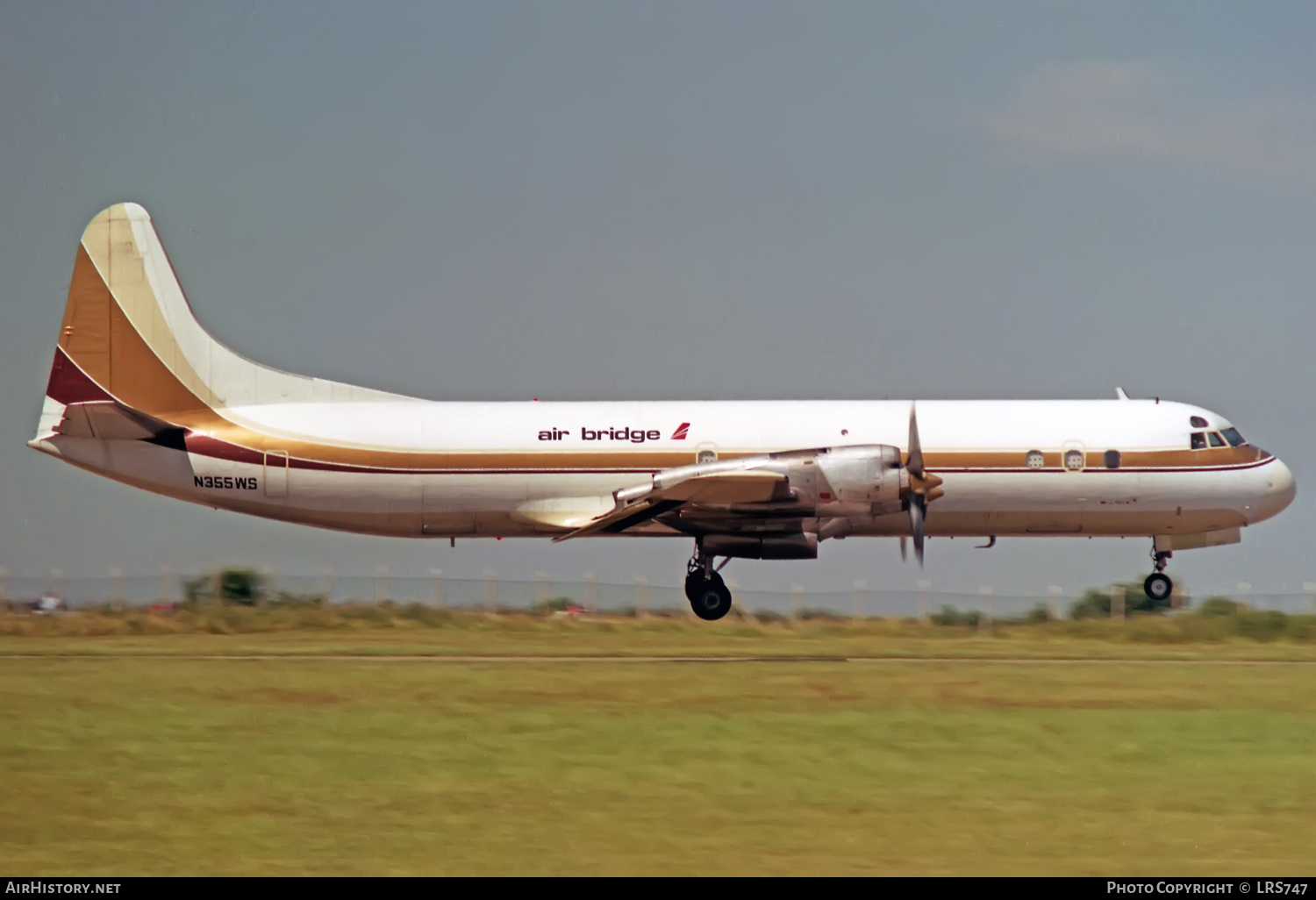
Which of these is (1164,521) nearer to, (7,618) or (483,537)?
(483,537)

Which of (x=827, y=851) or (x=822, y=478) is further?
(x=822, y=478)

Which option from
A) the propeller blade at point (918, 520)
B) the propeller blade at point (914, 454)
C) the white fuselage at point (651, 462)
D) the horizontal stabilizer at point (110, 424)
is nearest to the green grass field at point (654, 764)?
the propeller blade at point (918, 520)

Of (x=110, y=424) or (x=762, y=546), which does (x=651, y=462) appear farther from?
(x=110, y=424)

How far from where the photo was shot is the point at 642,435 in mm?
31203

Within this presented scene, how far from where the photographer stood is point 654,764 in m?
17.8

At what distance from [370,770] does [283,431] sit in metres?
15.5

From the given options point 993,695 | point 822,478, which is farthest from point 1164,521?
point 993,695

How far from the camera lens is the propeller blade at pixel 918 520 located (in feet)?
91.4

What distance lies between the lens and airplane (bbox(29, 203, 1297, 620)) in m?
30.8

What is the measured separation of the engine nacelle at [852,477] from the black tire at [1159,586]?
7.24m

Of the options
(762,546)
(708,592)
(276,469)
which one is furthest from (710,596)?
(276,469)

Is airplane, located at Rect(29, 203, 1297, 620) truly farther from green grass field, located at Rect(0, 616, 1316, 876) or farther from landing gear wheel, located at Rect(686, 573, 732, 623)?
green grass field, located at Rect(0, 616, 1316, 876)

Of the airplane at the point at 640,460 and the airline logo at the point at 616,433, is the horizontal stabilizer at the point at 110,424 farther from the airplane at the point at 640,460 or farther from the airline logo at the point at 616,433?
the airline logo at the point at 616,433
